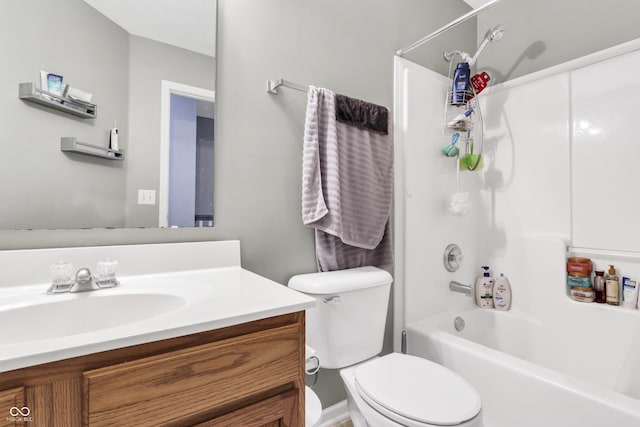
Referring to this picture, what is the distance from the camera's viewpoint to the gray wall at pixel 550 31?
1585 millimetres

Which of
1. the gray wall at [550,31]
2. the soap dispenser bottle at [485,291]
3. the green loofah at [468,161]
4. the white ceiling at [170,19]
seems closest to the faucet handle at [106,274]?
the white ceiling at [170,19]

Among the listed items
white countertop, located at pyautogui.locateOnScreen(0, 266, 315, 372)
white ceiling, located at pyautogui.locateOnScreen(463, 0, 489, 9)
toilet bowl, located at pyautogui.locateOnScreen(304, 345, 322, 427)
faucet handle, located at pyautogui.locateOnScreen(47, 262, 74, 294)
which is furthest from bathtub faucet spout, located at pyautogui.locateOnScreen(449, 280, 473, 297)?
white ceiling, located at pyautogui.locateOnScreen(463, 0, 489, 9)

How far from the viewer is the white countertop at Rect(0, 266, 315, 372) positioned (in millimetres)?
519

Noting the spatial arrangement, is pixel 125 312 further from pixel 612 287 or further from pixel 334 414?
pixel 612 287

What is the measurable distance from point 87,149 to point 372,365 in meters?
1.18

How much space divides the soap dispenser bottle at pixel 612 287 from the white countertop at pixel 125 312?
1596 millimetres

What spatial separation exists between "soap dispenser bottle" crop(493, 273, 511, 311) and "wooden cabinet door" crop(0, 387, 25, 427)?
2.05 m

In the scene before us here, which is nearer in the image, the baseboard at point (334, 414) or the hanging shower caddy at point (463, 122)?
the baseboard at point (334, 414)

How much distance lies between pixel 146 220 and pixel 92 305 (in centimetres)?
32

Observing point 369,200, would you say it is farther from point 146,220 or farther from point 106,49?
point 106,49

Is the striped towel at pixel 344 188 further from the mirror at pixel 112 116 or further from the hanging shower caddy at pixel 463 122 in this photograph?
the hanging shower caddy at pixel 463 122

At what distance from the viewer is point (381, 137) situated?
147 cm

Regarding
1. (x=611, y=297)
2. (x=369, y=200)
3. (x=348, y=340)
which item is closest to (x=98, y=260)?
(x=348, y=340)

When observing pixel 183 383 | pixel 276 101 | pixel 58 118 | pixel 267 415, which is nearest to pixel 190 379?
pixel 183 383
